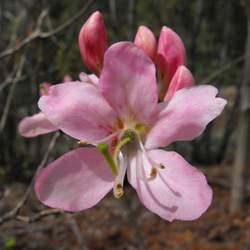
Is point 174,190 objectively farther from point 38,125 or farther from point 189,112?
point 38,125

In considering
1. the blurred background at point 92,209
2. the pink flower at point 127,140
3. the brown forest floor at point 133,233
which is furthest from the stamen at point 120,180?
the brown forest floor at point 133,233

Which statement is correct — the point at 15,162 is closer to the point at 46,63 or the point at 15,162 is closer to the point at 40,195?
the point at 46,63

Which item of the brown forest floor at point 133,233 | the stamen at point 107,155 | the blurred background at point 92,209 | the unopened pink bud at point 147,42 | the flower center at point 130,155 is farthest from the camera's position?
the brown forest floor at point 133,233

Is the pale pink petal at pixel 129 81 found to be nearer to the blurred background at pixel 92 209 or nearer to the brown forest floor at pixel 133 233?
the blurred background at pixel 92 209

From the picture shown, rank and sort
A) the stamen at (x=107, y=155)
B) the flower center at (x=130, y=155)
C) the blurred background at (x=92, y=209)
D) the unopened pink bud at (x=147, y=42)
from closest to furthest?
the stamen at (x=107, y=155) → the flower center at (x=130, y=155) → the unopened pink bud at (x=147, y=42) → the blurred background at (x=92, y=209)

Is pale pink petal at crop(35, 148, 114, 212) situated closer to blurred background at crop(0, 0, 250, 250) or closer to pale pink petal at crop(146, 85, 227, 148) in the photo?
pale pink petal at crop(146, 85, 227, 148)

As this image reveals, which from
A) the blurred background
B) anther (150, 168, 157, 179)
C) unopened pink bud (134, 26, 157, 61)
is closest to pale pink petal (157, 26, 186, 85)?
unopened pink bud (134, 26, 157, 61)

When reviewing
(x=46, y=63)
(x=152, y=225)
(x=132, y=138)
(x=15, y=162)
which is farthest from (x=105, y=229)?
(x=132, y=138)
